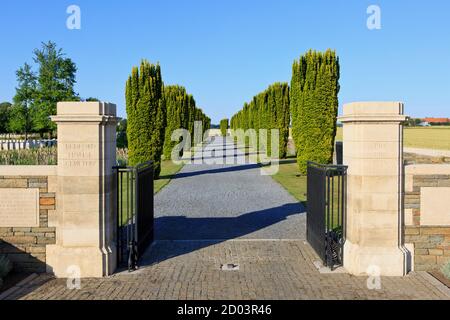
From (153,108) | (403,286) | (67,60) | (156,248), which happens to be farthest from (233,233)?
(67,60)

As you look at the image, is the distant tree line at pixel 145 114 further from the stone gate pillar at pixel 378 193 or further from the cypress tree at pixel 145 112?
the stone gate pillar at pixel 378 193

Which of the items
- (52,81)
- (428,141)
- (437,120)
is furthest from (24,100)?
(437,120)

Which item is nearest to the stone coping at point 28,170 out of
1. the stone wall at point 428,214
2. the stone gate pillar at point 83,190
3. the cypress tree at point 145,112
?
the stone gate pillar at point 83,190

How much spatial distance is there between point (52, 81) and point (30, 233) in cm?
5369

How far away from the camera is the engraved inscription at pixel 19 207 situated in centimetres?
732

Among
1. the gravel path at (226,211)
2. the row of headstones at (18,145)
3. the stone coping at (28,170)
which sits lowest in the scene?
the gravel path at (226,211)

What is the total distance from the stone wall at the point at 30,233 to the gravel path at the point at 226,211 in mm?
3060

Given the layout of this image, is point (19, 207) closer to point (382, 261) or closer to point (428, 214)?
point (382, 261)

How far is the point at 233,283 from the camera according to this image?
22.1 ft

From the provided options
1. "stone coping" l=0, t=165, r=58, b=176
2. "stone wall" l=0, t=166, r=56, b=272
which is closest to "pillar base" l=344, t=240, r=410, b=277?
"stone wall" l=0, t=166, r=56, b=272

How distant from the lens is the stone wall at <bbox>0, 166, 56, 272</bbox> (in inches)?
288

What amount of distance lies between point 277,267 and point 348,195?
175 cm

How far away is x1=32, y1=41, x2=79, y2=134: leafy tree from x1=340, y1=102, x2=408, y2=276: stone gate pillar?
51702 millimetres

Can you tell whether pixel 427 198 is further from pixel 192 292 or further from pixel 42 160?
pixel 42 160
